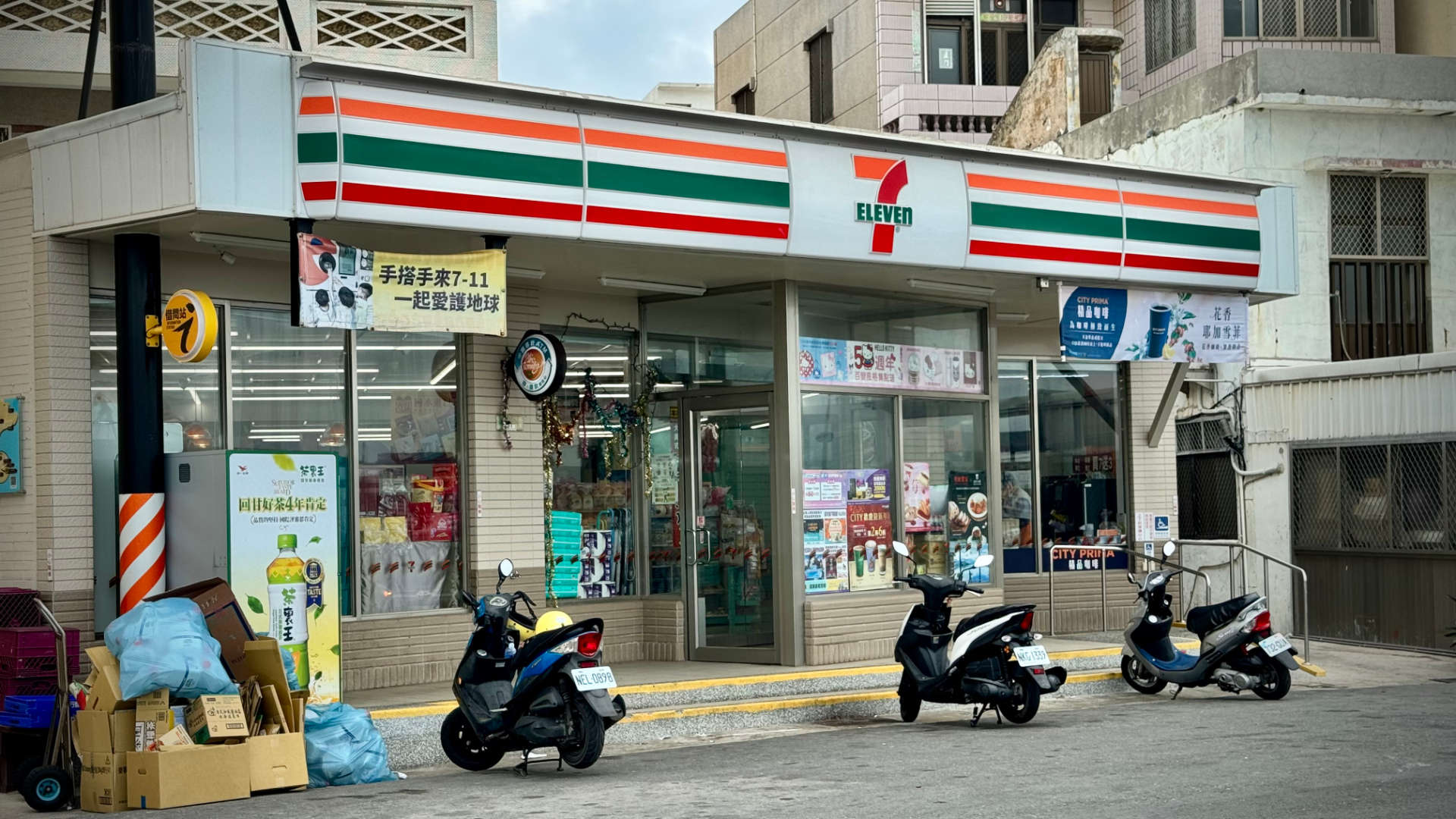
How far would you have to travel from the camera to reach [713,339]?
46.9 feet

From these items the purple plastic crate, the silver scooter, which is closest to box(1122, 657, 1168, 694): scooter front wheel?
the silver scooter

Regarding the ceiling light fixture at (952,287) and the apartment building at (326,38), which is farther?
the apartment building at (326,38)

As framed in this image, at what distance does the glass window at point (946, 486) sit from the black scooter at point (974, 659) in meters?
2.82

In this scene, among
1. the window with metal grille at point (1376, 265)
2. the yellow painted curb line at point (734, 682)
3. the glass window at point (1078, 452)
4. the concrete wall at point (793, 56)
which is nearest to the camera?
the yellow painted curb line at point (734, 682)

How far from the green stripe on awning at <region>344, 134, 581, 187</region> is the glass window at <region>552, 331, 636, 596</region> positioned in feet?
10.2

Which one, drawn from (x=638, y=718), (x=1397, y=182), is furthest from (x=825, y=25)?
(x=638, y=718)

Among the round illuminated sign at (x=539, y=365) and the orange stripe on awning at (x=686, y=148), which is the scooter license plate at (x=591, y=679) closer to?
the round illuminated sign at (x=539, y=365)

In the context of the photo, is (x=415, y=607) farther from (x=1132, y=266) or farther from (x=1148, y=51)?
(x=1148, y=51)

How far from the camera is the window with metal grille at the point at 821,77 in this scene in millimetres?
32656

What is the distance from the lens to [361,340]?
1268cm

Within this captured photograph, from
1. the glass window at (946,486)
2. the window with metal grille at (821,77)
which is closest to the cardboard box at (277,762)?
the glass window at (946,486)

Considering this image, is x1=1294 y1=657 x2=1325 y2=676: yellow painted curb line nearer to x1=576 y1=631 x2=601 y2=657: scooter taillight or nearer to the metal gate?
the metal gate

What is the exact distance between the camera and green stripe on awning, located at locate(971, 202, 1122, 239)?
13773 mm

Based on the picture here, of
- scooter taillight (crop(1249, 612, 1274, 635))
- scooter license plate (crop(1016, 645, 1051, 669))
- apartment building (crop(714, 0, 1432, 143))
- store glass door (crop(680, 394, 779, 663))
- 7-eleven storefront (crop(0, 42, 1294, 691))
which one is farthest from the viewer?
apartment building (crop(714, 0, 1432, 143))
